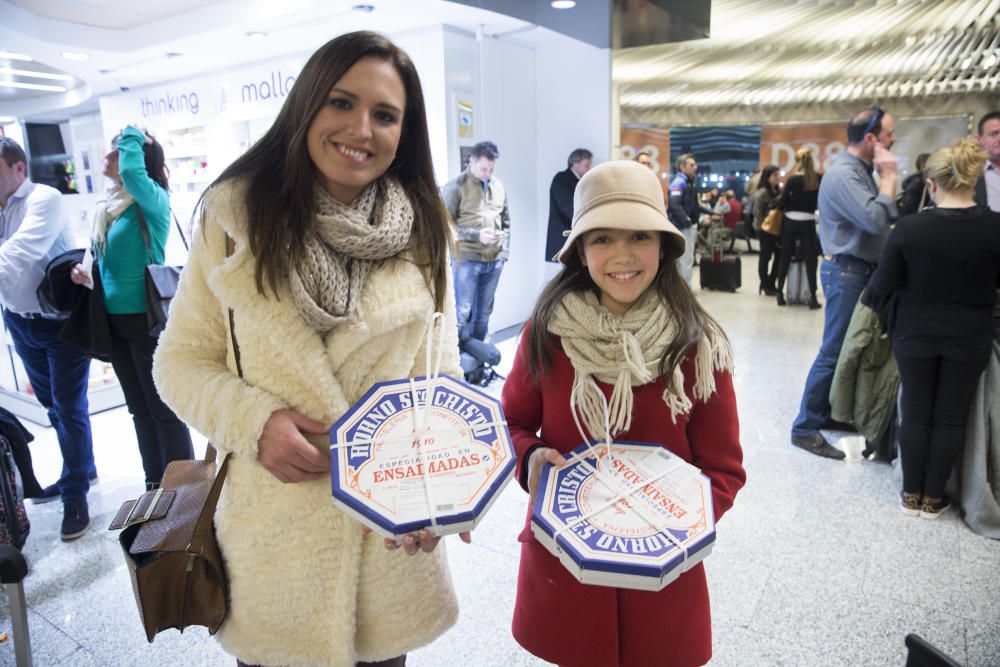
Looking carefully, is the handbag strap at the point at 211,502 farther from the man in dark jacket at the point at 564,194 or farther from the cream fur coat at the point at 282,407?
the man in dark jacket at the point at 564,194

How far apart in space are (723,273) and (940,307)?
21.0 feet

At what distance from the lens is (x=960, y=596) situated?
2328mm

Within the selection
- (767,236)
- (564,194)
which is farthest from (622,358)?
(767,236)

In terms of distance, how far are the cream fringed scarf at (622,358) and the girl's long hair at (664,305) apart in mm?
15

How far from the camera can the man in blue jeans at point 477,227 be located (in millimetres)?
4930

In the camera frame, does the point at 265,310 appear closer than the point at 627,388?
Yes

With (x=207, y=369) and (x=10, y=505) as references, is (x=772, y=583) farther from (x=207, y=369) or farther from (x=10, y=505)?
(x=10, y=505)

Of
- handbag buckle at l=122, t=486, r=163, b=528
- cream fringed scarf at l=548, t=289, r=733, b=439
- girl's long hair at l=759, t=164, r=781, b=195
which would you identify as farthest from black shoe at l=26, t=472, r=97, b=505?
girl's long hair at l=759, t=164, r=781, b=195

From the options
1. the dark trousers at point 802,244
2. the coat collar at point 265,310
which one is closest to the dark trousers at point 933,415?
the coat collar at point 265,310

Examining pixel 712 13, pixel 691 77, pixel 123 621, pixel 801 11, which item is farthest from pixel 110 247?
pixel 691 77

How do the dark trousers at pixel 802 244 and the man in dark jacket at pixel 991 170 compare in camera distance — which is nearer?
the man in dark jacket at pixel 991 170

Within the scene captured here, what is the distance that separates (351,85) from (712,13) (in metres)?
6.20

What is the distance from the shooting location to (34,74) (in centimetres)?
737

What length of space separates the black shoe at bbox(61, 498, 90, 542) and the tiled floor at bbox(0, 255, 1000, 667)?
0.04 metres
